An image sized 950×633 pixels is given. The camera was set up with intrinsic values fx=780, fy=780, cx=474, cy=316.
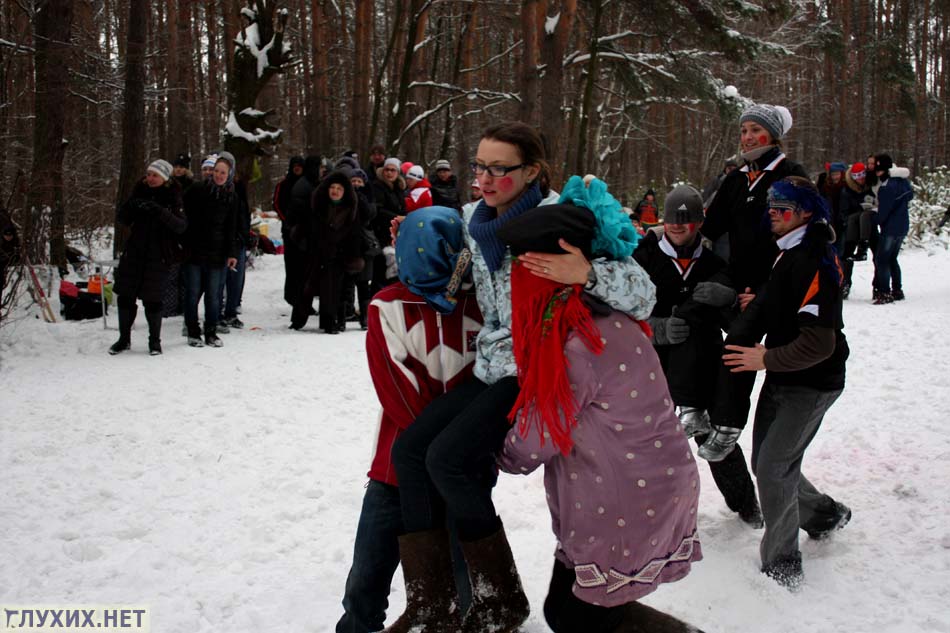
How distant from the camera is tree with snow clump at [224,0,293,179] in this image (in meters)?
12.2

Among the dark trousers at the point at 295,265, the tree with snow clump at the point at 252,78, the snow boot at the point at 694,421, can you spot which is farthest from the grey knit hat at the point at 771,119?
the tree with snow clump at the point at 252,78

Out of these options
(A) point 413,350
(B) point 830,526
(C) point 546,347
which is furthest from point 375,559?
(B) point 830,526

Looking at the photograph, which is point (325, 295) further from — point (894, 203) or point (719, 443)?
point (894, 203)

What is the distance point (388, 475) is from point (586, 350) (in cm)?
91

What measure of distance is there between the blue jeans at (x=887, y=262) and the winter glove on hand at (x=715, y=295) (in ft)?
26.7

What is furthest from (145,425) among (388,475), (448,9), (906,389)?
(448,9)

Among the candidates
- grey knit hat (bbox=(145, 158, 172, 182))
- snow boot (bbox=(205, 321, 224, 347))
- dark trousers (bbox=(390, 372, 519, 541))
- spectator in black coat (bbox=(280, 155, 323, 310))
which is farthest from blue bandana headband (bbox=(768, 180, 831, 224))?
spectator in black coat (bbox=(280, 155, 323, 310))

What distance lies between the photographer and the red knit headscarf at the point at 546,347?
89.2 inches

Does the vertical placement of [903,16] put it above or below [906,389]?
above

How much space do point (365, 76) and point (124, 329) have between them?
10070 mm

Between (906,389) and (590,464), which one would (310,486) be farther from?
(906,389)

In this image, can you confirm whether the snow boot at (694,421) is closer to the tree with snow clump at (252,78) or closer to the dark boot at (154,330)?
the dark boot at (154,330)

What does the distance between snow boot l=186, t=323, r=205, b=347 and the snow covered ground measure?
57cm

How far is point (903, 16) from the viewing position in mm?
32250
